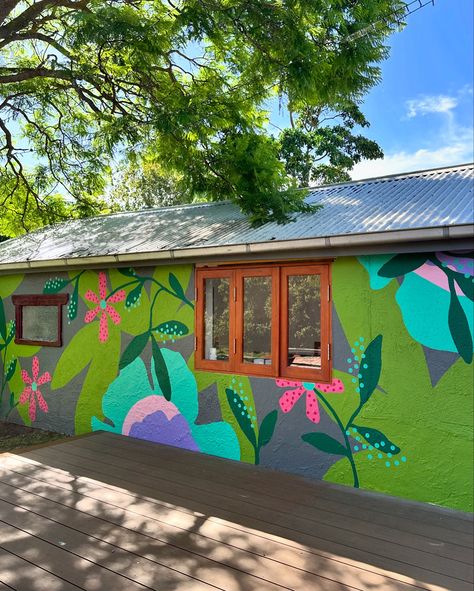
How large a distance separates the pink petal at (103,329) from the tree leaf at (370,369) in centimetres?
328

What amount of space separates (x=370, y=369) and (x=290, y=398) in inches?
32.2

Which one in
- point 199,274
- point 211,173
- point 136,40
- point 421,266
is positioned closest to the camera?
point 421,266

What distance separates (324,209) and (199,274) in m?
1.57

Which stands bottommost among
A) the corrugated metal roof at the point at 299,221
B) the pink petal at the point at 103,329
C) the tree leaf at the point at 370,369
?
the tree leaf at the point at 370,369

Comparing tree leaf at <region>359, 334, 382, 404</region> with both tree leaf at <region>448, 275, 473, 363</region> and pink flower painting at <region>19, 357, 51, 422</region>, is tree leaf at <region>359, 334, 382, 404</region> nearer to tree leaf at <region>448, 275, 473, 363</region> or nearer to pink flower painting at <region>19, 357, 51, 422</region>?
tree leaf at <region>448, 275, 473, 363</region>

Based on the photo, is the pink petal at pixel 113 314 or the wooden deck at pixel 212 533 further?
the pink petal at pixel 113 314

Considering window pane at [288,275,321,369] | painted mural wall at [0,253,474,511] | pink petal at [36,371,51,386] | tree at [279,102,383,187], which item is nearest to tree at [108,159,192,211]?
tree at [279,102,383,187]

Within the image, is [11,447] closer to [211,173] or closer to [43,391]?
[43,391]

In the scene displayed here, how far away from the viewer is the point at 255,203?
18.9 feet

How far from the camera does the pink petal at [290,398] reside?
4487mm

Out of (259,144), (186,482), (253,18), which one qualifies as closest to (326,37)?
(253,18)

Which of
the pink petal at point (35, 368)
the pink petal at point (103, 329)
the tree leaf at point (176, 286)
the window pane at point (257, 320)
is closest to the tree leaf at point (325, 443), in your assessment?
the window pane at point (257, 320)

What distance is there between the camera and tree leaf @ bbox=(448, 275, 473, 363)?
3727 millimetres

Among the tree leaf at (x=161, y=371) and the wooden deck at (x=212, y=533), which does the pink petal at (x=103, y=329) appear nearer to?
the tree leaf at (x=161, y=371)
